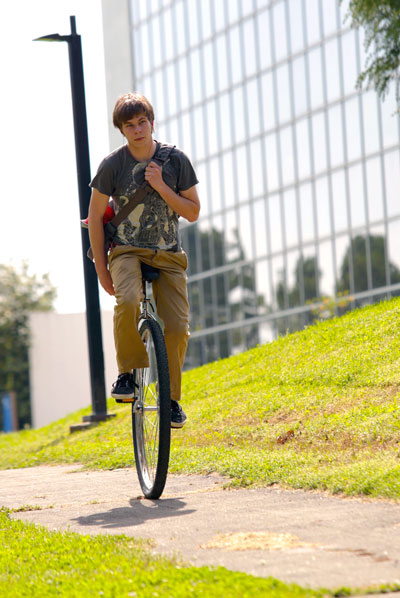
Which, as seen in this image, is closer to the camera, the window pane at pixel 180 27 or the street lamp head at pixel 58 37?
the street lamp head at pixel 58 37

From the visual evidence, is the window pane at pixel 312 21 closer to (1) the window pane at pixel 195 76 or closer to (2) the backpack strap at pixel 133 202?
(1) the window pane at pixel 195 76

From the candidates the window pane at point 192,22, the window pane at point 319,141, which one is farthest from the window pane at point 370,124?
the window pane at point 192,22

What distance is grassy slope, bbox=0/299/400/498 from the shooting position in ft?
18.4

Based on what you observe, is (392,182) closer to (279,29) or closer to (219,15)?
(279,29)

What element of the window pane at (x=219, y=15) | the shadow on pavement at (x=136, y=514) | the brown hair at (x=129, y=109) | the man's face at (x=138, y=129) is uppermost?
the window pane at (x=219, y=15)

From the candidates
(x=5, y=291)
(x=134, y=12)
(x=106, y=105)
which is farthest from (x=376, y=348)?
(x=5, y=291)

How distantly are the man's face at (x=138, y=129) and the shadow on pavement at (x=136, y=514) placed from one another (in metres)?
1.93

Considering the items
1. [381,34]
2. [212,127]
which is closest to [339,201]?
[212,127]

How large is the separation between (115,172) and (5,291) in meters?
69.5

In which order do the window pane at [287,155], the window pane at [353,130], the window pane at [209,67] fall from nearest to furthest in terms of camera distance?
the window pane at [353,130] < the window pane at [287,155] < the window pane at [209,67]

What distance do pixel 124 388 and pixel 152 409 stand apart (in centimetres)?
31

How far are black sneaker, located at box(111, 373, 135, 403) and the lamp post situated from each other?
6.83m

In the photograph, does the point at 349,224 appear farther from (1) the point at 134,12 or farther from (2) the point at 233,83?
(1) the point at 134,12

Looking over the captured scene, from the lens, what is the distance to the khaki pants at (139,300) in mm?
5715
